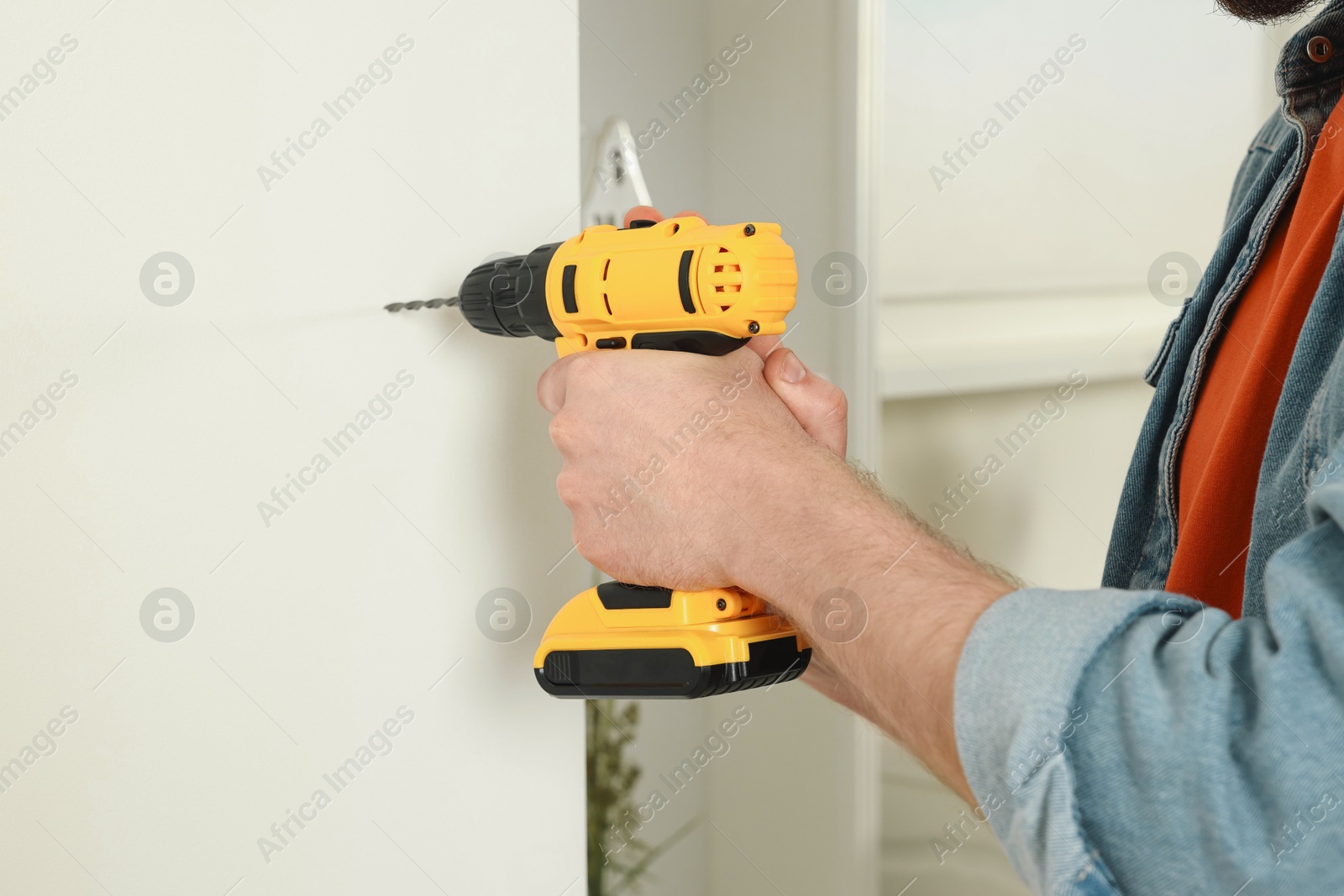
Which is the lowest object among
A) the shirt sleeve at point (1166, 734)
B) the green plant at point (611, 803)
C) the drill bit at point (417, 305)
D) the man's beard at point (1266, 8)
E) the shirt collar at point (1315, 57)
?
the green plant at point (611, 803)

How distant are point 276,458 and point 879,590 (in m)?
0.39

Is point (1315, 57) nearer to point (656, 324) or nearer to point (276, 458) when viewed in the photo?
point (656, 324)

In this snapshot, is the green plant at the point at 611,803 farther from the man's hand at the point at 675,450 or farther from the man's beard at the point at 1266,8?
the man's beard at the point at 1266,8

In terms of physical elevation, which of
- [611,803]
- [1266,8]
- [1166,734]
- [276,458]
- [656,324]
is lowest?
[611,803]

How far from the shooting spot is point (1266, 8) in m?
0.76

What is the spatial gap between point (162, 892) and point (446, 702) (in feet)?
0.68

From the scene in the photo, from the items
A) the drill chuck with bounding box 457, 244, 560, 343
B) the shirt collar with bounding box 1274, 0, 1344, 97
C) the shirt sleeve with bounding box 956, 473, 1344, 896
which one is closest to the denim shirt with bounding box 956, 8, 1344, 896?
the shirt sleeve with bounding box 956, 473, 1344, 896

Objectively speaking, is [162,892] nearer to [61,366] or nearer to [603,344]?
[61,366]

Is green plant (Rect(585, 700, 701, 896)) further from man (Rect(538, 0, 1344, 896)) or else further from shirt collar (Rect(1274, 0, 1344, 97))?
shirt collar (Rect(1274, 0, 1344, 97))

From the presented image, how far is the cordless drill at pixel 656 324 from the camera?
24.0 inches

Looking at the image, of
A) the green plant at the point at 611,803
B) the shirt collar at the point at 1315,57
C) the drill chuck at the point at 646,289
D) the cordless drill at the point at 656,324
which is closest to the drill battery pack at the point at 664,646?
the cordless drill at the point at 656,324

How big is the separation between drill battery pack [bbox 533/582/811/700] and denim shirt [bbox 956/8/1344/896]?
0.25 meters

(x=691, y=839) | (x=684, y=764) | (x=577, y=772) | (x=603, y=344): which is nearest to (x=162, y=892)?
(x=577, y=772)

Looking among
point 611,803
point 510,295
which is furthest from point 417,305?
point 611,803
